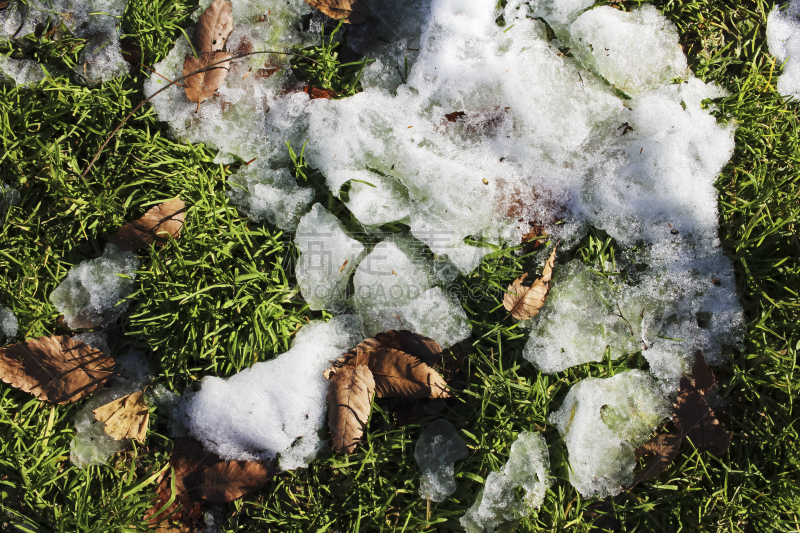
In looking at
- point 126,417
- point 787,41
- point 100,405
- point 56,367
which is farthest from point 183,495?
point 787,41

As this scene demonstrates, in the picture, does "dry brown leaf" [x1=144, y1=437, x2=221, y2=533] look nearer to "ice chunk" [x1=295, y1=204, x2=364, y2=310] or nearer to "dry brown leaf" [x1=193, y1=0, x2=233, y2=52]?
"ice chunk" [x1=295, y1=204, x2=364, y2=310]

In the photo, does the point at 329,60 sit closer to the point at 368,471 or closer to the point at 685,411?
the point at 368,471

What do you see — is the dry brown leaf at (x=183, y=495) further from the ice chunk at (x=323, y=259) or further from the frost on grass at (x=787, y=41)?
the frost on grass at (x=787, y=41)

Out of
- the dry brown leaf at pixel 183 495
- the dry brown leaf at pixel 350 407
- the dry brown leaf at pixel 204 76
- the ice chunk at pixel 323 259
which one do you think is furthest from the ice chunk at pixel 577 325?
Answer: the dry brown leaf at pixel 204 76

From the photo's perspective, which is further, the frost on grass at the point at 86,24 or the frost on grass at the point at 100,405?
the frost on grass at the point at 86,24

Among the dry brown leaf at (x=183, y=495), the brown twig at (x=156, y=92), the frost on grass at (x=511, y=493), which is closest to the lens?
the frost on grass at (x=511, y=493)

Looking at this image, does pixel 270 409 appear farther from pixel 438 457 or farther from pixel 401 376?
pixel 438 457

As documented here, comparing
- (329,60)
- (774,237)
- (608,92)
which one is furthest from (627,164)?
(329,60)
